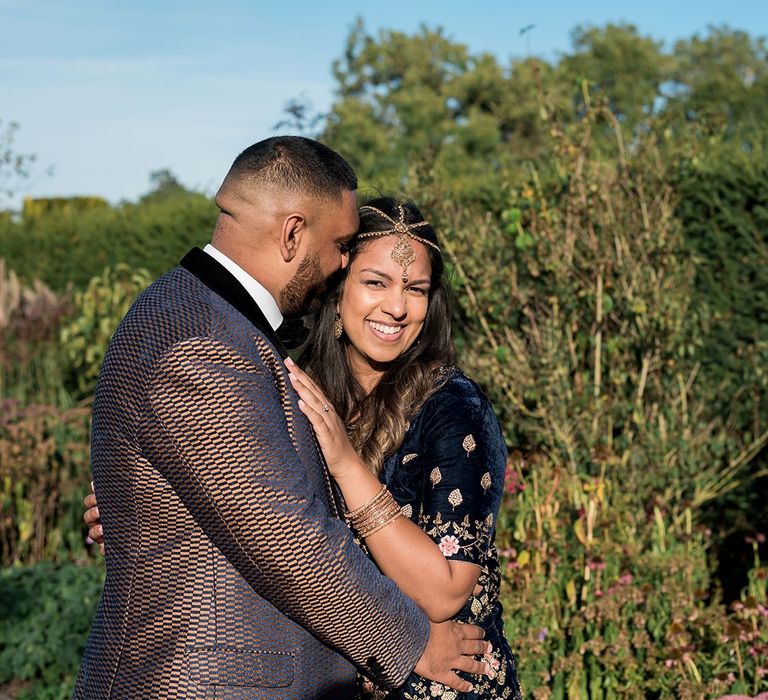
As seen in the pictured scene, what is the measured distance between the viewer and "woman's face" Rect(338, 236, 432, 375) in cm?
283

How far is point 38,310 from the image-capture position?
1118 cm

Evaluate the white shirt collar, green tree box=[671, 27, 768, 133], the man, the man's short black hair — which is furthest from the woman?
green tree box=[671, 27, 768, 133]

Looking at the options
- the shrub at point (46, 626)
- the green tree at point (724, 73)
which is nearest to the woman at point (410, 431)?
the shrub at point (46, 626)

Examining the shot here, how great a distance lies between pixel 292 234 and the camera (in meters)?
2.10

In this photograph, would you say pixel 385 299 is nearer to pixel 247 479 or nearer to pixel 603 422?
pixel 247 479

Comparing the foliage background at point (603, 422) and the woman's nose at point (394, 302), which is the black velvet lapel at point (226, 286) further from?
the foliage background at point (603, 422)

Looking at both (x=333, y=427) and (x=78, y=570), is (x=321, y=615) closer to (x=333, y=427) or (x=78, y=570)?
(x=333, y=427)

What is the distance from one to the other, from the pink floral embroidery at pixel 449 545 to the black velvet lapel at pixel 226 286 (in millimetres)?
602

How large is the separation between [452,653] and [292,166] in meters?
1.11

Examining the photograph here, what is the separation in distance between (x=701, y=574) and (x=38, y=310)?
7.95 metres

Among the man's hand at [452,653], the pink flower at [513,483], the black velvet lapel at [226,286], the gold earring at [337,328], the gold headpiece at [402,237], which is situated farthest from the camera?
the pink flower at [513,483]

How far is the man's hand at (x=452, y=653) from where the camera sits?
225 cm

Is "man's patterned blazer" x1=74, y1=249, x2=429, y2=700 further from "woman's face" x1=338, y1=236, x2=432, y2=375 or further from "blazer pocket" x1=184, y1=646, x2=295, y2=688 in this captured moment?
"woman's face" x1=338, y1=236, x2=432, y2=375

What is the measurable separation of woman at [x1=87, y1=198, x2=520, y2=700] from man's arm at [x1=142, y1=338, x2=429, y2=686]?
234 millimetres
